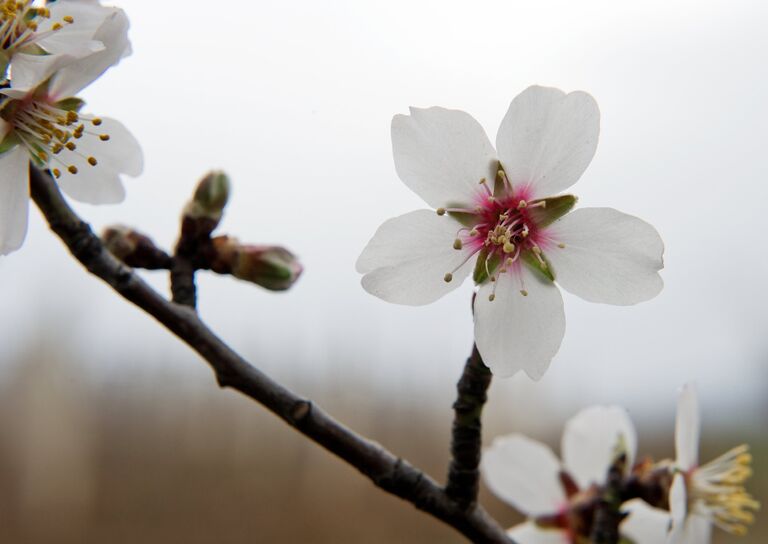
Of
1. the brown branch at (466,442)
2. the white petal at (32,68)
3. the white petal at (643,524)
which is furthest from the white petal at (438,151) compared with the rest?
the white petal at (643,524)

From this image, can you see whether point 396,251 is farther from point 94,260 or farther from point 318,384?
point 318,384

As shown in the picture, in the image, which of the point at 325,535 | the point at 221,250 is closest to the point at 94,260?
the point at 221,250

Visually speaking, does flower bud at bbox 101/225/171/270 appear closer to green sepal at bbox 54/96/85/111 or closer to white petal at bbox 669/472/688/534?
green sepal at bbox 54/96/85/111

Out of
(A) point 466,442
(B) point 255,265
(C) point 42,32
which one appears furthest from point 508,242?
(C) point 42,32

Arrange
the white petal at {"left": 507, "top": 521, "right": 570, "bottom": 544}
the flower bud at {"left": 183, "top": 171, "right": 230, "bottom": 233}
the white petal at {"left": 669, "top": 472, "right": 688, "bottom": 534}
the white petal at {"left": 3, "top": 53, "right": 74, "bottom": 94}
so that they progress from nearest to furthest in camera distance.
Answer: the white petal at {"left": 3, "top": 53, "right": 74, "bottom": 94}
the white petal at {"left": 669, "top": 472, "right": 688, "bottom": 534}
the flower bud at {"left": 183, "top": 171, "right": 230, "bottom": 233}
the white petal at {"left": 507, "top": 521, "right": 570, "bottom": 544}

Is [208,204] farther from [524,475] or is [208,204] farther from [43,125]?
[524,475]

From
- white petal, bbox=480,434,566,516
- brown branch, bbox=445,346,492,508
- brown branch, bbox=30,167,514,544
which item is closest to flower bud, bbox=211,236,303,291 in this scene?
brown branch, bbox=30,167,514,544

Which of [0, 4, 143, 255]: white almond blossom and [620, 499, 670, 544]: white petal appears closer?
[0, 4, 143, 255]: white almond blossom
